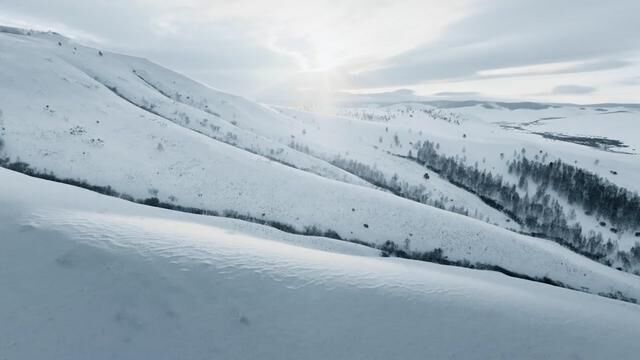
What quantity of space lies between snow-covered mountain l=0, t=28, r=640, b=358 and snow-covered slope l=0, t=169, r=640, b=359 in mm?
92

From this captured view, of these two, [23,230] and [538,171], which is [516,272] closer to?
[23,230]

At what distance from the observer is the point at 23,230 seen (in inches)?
867

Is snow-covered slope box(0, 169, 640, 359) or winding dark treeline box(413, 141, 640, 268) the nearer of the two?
snow-covered slope box(0, 169, 640, 359)

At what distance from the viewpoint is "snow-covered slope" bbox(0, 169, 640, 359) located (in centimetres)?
1708

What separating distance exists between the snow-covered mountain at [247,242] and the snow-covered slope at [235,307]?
0.30 feet

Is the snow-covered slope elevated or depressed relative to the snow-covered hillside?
depressed

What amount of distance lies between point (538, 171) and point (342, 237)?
130m

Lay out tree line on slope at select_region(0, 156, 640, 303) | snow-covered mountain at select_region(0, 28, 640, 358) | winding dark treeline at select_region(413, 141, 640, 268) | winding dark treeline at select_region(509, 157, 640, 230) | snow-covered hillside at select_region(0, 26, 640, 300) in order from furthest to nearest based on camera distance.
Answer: winding dark treeline at select_region(509, 157, 640, 230), winding dark treeline at select_region(413, 141, 640, 268), snow-covered hillside at select_region(0, 26, 640, 300), tree line on slope at select_region(0, 156, 640, 303), snow-covered mountain at select_region(0, 28, 640, 358)

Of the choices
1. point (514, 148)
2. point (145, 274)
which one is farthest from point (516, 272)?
point (514, 148)

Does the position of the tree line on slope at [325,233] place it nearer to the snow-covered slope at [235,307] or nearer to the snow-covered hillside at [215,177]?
the snow-covered hillside at [215,177]

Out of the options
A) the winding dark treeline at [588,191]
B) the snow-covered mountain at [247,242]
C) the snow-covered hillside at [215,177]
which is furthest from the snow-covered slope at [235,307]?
the winding dark treeline at [588,191]

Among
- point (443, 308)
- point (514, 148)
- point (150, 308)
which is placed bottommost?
point (150, 308)

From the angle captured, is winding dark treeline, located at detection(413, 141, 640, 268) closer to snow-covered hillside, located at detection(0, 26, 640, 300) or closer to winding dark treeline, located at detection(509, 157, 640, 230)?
winding dark treeline, located at detection(509, 157, 640, 230)

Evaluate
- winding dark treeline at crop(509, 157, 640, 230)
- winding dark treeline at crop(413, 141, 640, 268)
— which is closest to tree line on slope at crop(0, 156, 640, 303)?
A: winding dark treeline at crop(413, 141, 640, 268)
